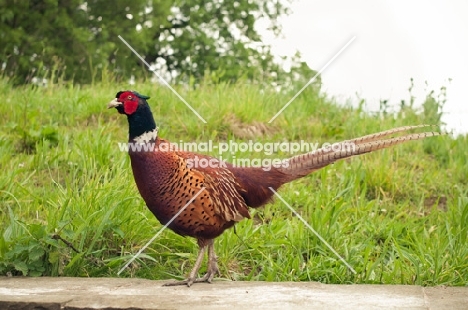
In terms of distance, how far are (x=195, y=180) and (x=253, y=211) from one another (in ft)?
5.50

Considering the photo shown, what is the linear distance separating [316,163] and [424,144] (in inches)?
146

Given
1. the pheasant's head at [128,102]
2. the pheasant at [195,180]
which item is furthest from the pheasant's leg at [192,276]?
the pheasant's head at [128,102]

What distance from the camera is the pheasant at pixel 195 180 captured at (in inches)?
148

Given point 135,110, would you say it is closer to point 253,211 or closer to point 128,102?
point 128,102

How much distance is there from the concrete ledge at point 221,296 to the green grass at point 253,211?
37cm

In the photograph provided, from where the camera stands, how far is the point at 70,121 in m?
7.20

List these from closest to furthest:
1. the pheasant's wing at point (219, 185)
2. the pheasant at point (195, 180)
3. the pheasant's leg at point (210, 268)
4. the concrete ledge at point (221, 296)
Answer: the concrete ledge at point (221, 296) → the pheasant at point (195, 180) → the pheasant's wing at point (219, 185) → the pheasant's leg at point (210, 268)

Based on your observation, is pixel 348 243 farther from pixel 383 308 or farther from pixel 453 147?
pixel 453 147

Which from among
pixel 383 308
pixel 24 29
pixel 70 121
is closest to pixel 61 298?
pixel 383 308

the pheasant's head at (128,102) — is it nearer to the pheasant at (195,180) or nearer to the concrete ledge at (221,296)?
the pheasant at (195,180)

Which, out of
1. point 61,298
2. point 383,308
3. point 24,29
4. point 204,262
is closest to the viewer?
point 383,308

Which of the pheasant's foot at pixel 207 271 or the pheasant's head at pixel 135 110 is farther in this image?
the pheasant's foot at pixel 207 271

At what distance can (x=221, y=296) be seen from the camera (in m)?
3.82

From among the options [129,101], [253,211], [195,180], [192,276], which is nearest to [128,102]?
[129,101]
